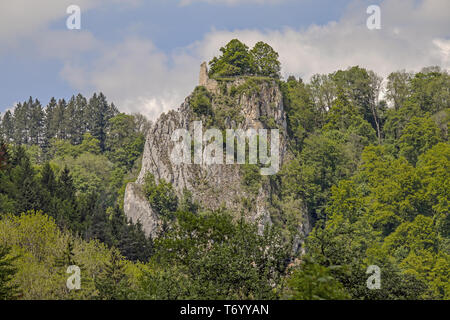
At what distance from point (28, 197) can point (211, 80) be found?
38202 mm

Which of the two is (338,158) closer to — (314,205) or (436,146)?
(314,205)

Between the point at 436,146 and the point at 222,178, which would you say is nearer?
the point at 436,146

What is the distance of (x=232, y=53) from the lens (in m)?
97.4

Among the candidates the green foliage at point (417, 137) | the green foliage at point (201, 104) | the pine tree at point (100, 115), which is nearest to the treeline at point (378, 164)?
the green foliage at point (417, 137)

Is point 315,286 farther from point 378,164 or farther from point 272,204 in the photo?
point 378,164

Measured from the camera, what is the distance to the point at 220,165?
8781 cm

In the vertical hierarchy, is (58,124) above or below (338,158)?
above

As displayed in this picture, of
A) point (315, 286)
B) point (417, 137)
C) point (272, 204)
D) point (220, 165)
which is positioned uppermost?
point (417, 137)

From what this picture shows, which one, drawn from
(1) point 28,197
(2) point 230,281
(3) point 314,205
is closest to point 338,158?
(3) point 314,205

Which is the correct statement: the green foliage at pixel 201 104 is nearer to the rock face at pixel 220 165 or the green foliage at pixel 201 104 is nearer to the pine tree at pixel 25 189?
the rock face at pixel 220 165

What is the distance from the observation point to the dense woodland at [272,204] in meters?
36.8

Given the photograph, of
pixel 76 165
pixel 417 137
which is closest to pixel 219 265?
pixel 417 137

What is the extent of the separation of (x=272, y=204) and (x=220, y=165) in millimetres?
8210

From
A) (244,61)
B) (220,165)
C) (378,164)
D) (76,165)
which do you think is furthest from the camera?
(76,165)
